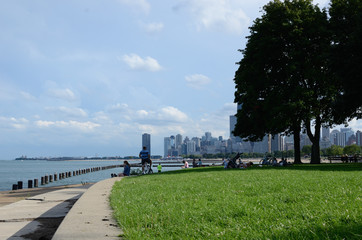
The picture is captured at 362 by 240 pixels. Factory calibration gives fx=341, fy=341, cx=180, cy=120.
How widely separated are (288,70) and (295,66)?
72 centimetres

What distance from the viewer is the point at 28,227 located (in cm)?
725

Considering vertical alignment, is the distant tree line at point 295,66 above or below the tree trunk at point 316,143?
above

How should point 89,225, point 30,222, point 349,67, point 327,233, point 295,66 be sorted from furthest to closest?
point 295,66 < point 349,67 < point 30,222 < point 89,225 < point 327,233

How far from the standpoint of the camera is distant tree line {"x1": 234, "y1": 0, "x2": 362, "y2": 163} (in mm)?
31875

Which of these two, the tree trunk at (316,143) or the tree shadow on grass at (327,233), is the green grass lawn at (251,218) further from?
the tree trunk at (316,143)

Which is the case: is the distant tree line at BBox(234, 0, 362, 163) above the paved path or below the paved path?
above

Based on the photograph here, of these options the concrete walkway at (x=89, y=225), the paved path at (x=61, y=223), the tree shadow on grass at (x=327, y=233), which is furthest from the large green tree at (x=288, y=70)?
the tree shadow on grass at (x=327, y=233)

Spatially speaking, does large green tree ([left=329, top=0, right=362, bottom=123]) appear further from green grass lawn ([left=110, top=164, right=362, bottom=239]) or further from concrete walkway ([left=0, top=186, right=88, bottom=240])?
concrete walkway ([left=0, top=186, right=88, bottom=240])

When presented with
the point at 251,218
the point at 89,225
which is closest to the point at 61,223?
the point at 89,225

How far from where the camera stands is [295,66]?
31.9 m

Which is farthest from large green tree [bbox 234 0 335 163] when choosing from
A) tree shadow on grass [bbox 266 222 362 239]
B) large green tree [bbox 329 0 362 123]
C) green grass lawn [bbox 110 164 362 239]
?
tree shadow on grass [bbox 266 222 362 239]

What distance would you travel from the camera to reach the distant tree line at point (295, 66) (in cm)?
3188

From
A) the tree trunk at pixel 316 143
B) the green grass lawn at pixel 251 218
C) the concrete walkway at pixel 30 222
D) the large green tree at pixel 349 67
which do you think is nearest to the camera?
the green grass lawn at pixel 251 218

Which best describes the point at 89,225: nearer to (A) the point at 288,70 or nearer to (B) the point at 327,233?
(B) the point at 327,233
